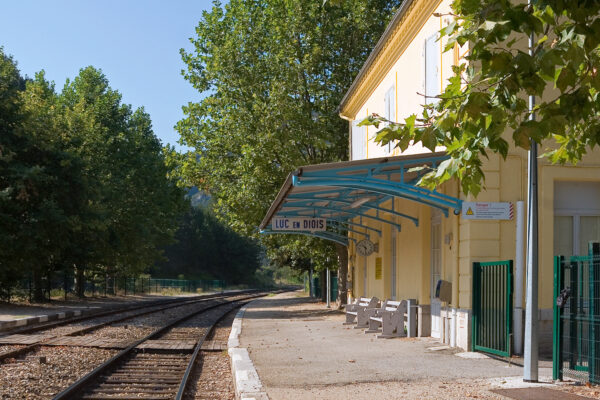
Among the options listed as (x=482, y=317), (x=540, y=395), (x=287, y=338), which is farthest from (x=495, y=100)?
(x=287, y=338)

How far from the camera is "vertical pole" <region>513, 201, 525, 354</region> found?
483 inches

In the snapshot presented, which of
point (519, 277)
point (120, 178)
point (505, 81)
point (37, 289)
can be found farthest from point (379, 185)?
point (120, 178)

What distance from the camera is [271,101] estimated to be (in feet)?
96.9

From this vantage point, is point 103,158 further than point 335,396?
Yes

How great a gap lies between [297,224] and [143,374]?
36.2 ft

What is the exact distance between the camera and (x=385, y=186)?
13.5 m

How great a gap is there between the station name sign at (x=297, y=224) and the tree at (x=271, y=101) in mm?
7302

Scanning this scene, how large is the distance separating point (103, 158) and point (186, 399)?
3471 centimetres

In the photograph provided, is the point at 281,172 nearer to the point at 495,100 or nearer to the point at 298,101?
the point at 298,101

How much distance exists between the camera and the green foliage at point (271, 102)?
29.7 metres

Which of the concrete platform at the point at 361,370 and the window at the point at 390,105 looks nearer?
the concrete platform at the point at 361,370

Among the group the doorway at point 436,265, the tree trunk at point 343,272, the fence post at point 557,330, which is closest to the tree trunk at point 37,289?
the tree trunk at point 343,272

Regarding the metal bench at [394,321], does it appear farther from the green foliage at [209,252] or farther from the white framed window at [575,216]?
the green foliage at [209,252]

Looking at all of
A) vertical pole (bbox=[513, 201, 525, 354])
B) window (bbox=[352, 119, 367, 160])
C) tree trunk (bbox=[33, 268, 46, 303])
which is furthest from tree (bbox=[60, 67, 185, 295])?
vertical pole (bbox=[513, 201, 525, 354])
